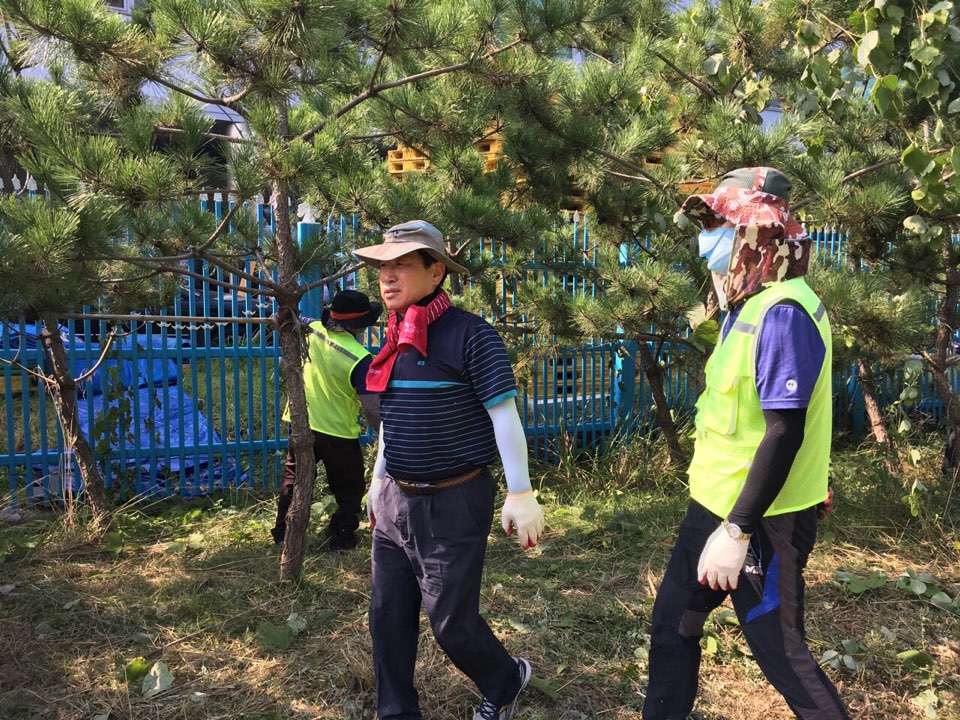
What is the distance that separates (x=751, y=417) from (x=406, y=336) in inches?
38.6

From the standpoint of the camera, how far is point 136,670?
2.89 metres

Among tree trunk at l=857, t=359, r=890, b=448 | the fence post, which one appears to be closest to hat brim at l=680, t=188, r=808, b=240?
tree trunk at l=857, t=359, r=890, b=448

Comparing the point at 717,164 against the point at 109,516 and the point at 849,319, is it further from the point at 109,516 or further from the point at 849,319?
the point at 109,516

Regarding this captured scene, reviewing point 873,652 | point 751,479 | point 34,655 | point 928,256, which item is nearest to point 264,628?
point 34,655

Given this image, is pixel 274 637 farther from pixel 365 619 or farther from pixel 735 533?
pixel 735 533

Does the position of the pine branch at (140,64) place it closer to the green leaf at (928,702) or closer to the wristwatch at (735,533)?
the wristwatch at (735,533)

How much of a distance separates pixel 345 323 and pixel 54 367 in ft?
5.01

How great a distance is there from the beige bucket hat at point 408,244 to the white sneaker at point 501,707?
4.33 ft

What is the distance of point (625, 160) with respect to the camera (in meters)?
4.32

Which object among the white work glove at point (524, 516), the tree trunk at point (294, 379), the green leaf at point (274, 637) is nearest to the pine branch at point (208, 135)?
the tree trunk at point (294, 379)

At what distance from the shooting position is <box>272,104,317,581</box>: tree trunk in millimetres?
3566

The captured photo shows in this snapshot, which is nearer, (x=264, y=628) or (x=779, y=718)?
(x=779, y=718)

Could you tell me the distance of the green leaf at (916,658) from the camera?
302cm

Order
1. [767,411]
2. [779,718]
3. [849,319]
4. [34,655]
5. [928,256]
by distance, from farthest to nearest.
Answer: [928,256] → [849,319] → [34,655] → [779,718] → [767,411]
